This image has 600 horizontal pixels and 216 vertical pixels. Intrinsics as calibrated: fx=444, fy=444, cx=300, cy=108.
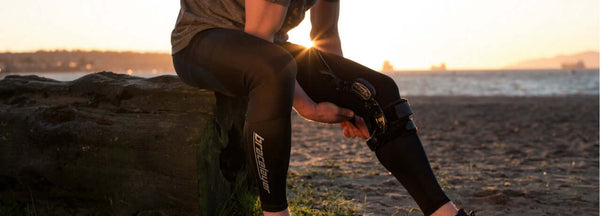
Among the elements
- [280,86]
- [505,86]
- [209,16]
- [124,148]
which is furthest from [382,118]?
[505,86]

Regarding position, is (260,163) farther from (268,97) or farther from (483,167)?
(483,167)

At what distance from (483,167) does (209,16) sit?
4.18 meters

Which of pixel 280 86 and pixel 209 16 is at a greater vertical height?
pixel 209 16

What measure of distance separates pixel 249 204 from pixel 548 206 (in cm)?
241

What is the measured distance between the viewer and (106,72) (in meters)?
3.20

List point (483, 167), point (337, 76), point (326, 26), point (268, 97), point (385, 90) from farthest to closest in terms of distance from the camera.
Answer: point (483, 167) → point (326, 26) → point (337, 76) → point (385, 90) → point (268, 97)

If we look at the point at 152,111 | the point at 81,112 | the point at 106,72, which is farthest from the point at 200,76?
the point at 106,72

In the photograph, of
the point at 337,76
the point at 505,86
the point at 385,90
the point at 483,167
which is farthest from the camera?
the point at 505,86

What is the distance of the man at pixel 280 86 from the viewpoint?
75.0 inches

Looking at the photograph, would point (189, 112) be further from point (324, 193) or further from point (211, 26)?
point (324, 193)

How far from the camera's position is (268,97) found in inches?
74.2

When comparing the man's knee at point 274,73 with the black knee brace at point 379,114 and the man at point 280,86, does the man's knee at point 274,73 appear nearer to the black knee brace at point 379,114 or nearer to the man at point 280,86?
the man at point 280,86

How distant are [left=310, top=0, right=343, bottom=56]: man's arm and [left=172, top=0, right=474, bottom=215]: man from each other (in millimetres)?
53

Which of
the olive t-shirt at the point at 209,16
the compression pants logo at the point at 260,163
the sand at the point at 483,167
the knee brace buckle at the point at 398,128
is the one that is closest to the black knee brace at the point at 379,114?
the knee brace buckle at the point at 398,128
